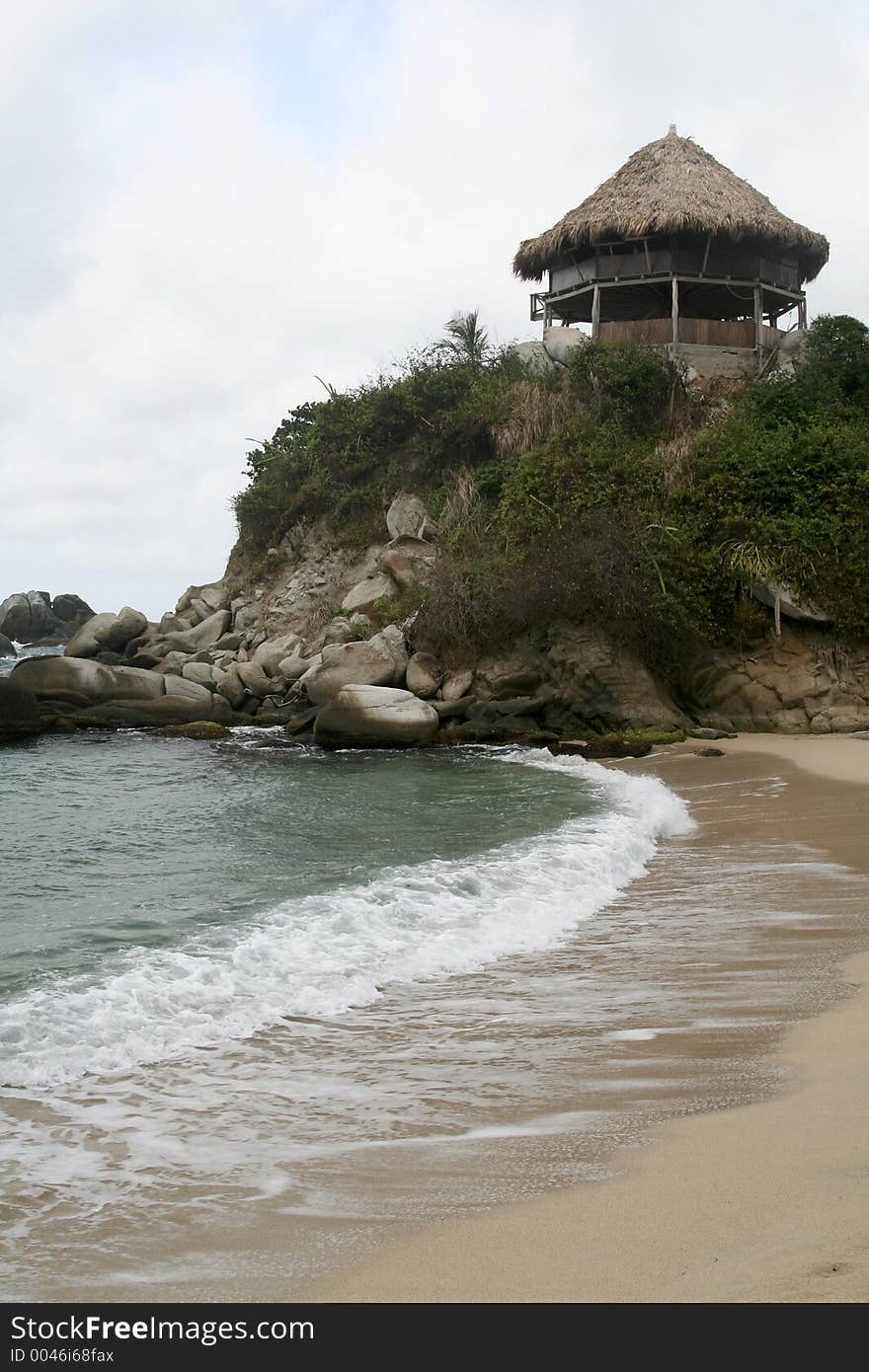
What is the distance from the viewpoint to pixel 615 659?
2016 cm

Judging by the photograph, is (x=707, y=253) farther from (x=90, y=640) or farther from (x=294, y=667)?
(x=90, y=640)

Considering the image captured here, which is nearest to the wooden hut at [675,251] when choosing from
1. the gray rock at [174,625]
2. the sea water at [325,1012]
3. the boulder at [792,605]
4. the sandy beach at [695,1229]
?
the boulder at [792,605]

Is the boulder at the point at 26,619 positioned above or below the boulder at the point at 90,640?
above

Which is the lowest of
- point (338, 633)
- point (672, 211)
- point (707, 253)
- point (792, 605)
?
point (338, 633)

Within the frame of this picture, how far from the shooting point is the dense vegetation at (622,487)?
2048 centimetres

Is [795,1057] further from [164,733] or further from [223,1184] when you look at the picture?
[164,733]

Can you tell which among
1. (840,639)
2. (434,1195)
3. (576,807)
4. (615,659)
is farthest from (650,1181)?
(840,639)

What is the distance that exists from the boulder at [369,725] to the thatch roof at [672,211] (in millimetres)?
15501

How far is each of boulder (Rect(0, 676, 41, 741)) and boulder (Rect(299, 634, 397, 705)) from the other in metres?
5.53

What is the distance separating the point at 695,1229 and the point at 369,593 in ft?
74.5

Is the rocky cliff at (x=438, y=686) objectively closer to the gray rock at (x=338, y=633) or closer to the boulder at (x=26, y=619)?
the gray rock at (x=338, y=633)

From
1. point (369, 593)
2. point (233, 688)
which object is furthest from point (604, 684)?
point (233, 688)

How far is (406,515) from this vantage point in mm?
27031

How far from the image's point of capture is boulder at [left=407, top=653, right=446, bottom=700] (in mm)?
21141
